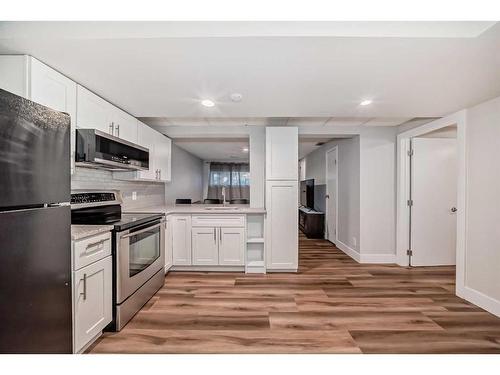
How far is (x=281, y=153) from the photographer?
392cm

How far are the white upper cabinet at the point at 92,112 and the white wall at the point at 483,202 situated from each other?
4.02 m

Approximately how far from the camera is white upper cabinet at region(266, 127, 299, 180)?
153 inches

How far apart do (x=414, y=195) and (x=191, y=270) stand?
3647mm

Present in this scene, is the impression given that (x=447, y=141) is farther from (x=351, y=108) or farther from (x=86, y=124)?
(x=86, y=124)

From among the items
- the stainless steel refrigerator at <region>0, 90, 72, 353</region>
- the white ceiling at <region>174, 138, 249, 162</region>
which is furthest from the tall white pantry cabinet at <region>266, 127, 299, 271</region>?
the stainless steel refrigerator at <region>0, 90, 72, 353</region>

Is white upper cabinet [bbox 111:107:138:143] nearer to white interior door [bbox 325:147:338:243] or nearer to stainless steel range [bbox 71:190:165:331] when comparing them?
stainless steel range [bbox 71:190:165:331]

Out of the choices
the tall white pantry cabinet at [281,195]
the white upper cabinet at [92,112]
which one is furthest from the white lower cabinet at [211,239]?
the white upper cabinet at [92,112]

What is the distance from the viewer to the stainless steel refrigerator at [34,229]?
3.47ft

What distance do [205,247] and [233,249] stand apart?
411 mm

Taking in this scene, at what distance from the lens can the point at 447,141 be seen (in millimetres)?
4051

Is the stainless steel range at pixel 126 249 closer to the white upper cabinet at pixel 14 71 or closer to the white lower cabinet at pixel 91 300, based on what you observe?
the white lower cabinet at pixel 91 300

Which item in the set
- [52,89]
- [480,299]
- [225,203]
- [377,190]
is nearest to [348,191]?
[377,190]

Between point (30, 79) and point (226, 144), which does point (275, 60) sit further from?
point (226, 144)
